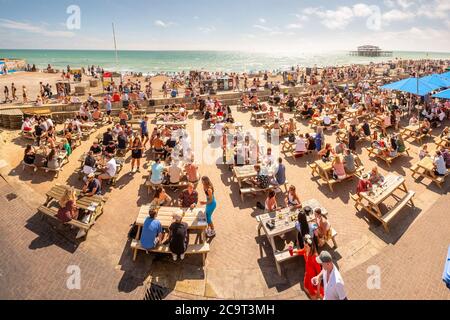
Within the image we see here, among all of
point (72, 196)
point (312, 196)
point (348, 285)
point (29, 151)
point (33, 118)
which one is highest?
point (33, 118)

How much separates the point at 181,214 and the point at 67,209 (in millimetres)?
2921

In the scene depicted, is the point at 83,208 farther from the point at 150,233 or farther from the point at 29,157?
the point at 29,157

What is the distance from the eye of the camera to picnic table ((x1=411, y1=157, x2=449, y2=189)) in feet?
28.6

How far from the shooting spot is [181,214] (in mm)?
6535

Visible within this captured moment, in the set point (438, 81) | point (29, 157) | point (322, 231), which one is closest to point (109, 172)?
point (29, 157)

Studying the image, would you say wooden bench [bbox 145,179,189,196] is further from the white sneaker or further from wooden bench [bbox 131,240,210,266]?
wooden bench [bbox 131,240,210,266]

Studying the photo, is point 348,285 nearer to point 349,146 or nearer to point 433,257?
point 433,257

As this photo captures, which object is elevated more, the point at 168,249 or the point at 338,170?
the point at 338,170

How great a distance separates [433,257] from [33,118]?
17.0 m

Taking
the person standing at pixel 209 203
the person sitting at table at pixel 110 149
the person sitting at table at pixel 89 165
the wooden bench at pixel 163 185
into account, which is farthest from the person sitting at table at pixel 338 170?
the person sitting at table at pixel 110 149

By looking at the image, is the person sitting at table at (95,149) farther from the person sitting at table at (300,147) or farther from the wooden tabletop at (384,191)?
the wooden tabletop at (384,191)

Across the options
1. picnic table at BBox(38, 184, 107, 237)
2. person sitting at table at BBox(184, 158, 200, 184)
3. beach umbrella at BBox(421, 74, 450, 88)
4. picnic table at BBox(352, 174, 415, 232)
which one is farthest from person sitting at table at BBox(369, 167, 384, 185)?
beach umbrella at BBox(421, 74, 450, 88)

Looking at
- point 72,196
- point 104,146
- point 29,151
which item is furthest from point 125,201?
point 29,151
